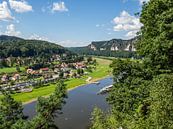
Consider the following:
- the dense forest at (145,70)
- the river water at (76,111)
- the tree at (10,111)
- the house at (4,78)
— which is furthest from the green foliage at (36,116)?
the house at (4,78)

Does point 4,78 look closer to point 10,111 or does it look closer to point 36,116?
point 10,111

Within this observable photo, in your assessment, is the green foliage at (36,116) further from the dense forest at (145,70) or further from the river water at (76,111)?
the dense forest at (145,70)

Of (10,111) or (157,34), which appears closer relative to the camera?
(157,34)

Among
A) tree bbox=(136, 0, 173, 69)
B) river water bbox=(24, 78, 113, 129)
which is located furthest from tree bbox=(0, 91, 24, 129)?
tree bbox=(136, 0, 173, 69)

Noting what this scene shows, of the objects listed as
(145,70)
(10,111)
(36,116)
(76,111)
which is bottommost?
(76,111)

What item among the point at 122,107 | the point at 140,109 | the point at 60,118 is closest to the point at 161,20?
the point at 140,109

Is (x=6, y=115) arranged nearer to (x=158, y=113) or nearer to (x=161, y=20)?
(x=161, y=20)

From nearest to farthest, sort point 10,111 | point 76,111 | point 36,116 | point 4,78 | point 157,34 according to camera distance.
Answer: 1. point 157,34
2. point 36,116
3. point 10,111
4. point 76,111
5. point 4,78

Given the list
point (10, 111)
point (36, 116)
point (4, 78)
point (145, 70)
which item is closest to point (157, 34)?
point (145, 70)
